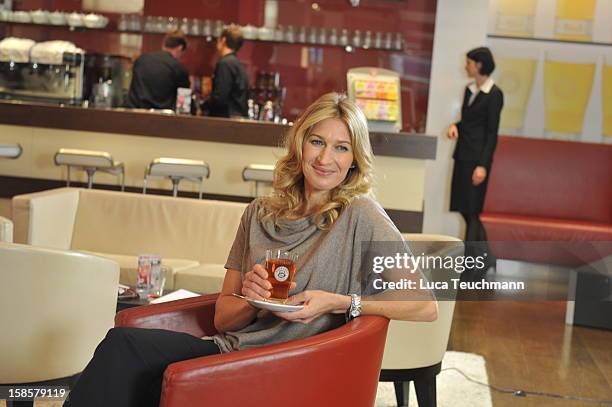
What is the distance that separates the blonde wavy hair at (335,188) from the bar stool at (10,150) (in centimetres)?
504

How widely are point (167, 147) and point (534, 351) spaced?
3365 millimetres

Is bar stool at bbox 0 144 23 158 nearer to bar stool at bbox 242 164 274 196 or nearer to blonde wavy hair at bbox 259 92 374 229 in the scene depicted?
bar stool at bbox 242 164 274 196

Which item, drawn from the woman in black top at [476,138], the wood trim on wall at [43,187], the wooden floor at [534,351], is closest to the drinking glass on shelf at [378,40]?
the woman in black top at [476,138]

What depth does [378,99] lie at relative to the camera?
7.56m

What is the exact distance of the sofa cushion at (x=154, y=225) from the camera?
582 cm

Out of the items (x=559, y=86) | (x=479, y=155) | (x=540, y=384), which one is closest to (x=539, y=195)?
(x=479, y=155)

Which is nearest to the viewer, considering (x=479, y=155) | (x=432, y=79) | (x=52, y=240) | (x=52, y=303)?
(x=52, y=303)

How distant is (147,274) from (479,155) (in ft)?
14.0

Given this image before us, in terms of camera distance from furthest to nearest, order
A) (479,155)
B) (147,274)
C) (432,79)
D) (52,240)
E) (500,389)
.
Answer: (432,79) → (479,155) → (52,240) → (500,389) → (147,274)

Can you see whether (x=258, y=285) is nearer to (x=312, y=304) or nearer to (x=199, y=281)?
(x=312, y=304)

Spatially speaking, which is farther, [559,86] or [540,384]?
[559,86]

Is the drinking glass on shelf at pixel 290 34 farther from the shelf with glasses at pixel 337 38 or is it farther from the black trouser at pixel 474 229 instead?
the black trouser at pixel 474 229

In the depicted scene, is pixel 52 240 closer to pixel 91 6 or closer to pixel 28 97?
pixel 28 97

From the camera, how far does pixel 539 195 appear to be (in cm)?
830
